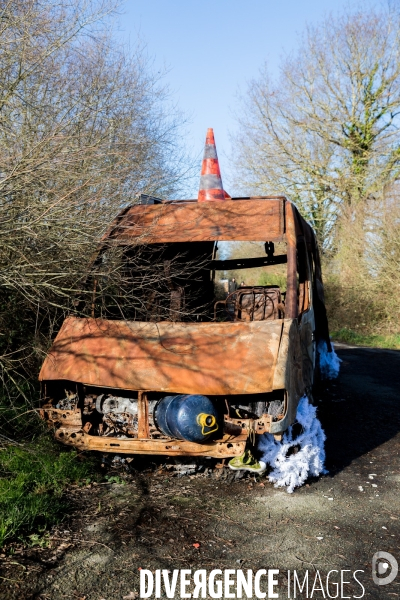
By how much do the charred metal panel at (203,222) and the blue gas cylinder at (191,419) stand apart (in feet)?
5.88

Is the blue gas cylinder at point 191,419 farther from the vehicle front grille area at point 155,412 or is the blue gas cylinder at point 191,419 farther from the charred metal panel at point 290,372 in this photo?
the charred metal panel at point 290,372

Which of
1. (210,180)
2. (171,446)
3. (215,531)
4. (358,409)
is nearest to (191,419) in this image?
Result: (171,446)

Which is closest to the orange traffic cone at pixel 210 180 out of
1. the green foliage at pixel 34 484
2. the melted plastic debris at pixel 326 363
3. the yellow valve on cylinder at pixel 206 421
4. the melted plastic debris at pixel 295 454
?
the melted plastic debris at pixel 295 454

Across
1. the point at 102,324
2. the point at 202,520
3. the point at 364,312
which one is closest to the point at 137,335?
the point at 102,324

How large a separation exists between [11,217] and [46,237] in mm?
360

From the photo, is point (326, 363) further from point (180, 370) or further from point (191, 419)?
point (191, 419)

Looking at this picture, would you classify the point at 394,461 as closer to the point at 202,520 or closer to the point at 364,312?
the point at 202,520

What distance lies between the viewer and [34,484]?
174 inches

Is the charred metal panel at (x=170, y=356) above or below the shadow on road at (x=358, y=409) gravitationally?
above

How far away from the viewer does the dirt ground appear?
3176 mm

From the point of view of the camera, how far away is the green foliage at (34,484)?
3695mm

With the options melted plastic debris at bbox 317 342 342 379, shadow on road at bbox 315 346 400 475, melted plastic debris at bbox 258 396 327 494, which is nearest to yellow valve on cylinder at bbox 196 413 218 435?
melted plastic debris at bbox 258 396 327 494

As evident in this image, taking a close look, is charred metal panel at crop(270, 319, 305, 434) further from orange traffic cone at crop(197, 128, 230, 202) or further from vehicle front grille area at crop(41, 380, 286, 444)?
orange traffic cone at crop(197, 128, 230, 202)

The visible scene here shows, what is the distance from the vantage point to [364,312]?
19.0 metres
